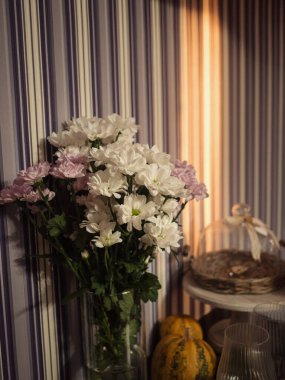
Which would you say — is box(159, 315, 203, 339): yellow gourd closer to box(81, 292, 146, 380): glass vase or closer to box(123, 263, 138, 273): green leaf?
box(81, 292, 146, 380): glass vase

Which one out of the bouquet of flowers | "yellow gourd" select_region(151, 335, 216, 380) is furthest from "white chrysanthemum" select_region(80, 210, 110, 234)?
"yellow gourd" select_region(151, 335, 216, 380)

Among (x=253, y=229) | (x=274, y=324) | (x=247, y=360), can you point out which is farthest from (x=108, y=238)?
(x=253, y=229)

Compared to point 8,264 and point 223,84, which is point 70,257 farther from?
point 223,84

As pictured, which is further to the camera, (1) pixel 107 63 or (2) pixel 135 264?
(1) pixel 107 63

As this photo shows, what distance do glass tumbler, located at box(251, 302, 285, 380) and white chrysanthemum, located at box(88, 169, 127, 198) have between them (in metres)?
0.55

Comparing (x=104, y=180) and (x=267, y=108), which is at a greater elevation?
(x=267, y=108)

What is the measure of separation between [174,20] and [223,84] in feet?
1.17

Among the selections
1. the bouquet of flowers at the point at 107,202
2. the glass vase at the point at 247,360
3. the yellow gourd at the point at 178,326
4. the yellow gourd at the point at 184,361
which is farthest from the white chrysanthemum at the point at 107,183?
the yellow gourd at the point at 178,326

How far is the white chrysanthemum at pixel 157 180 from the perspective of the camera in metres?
0.89

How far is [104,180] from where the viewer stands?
90cm

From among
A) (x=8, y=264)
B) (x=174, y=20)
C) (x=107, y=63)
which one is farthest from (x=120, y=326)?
(x=174, y=20)

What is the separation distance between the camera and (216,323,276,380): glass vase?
3.04ft

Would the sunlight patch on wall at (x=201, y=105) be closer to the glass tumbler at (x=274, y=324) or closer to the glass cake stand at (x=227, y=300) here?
the glass cake stand at (x=227, y=300)

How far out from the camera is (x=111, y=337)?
3.39ft
